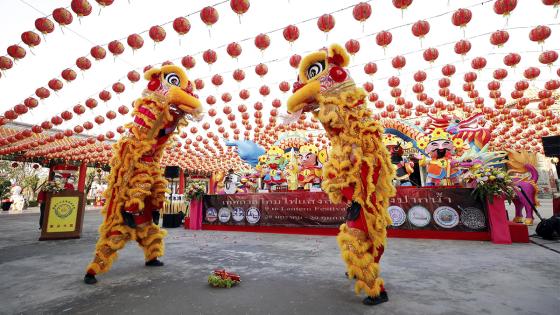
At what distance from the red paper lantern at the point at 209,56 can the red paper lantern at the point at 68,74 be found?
3.30 meters

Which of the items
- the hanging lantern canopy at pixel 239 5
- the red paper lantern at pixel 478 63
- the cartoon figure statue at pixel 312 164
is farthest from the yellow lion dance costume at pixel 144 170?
the red paper lantern at pixel 478 63

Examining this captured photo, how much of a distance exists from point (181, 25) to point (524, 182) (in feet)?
29.6

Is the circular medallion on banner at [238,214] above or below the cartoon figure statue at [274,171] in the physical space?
below

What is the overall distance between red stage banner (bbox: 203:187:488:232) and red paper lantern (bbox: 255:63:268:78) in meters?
3.15

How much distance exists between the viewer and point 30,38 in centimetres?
514

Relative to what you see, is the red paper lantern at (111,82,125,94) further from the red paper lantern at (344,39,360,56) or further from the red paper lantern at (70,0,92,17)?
the red paper lantern at (344,39,360,56)

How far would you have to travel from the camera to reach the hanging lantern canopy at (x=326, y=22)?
200 inches

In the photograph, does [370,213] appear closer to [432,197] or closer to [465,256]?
[465,256]

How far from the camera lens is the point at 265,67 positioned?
6910 millimetres

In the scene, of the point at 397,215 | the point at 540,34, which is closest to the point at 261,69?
the point at 397,215

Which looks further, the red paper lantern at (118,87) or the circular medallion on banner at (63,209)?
the red paper lantern at (118,87)

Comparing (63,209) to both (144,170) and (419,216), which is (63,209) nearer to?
(144,170)

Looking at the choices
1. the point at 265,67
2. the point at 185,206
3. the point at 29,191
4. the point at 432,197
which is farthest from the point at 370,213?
the point at 29,191

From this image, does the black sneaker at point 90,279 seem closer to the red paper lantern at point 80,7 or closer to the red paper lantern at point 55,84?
the red paper lantern at point 80,7
